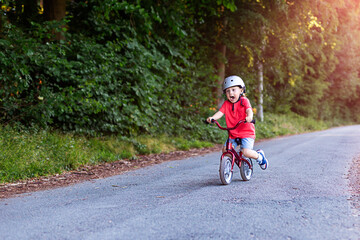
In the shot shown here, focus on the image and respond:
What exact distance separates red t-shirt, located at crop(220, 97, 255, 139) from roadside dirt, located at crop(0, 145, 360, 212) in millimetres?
1834

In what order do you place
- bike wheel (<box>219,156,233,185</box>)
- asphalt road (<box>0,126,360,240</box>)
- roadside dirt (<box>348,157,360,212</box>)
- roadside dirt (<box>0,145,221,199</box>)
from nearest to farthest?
asphalt road (<box>0,126,360,240</box>) → roadside dirt (<box>348,157,360,212</box>) → bike wheel (<box>219,156,233,185</box>) → roadside dirt (<box>0,145,221,199</box>)

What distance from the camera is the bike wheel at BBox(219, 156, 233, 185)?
5.83m

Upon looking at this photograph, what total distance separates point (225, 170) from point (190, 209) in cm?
172

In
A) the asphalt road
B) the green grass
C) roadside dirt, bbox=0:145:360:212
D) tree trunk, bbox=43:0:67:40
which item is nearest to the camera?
the asphalt road

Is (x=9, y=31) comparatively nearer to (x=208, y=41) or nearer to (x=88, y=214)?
(x=88, y=214)

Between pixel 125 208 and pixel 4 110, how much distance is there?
203 inches

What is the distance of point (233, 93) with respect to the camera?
245 inches

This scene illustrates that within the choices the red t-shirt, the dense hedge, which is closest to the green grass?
the dense hedge

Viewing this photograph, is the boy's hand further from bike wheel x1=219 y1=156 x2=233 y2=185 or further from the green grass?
the green grass

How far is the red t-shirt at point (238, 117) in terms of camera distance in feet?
20.5

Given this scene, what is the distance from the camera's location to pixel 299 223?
3.74 m

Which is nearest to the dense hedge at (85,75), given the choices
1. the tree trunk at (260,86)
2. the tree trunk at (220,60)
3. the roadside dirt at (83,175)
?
the roadside dirt at (83,175)

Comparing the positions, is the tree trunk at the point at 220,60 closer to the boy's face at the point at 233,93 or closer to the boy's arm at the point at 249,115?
the boy's face at the point at 233,93

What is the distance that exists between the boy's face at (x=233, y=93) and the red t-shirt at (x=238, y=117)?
84mm
